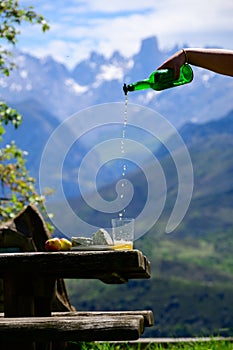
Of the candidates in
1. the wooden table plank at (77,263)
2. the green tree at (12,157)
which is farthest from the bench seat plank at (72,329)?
the green tree at (12,157)

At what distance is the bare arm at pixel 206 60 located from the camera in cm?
334

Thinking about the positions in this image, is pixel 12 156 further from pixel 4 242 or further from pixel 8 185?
pixel 4 242

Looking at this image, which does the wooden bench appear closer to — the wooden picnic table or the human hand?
the wooden picnic table

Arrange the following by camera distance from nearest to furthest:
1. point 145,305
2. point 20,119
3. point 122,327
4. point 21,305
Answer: point 122,327, point 21,305, point 20,119, point 145,305

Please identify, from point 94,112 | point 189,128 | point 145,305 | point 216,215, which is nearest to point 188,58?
point 94,112

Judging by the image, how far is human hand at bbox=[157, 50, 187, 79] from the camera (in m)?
3.42

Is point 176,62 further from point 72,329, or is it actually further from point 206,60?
point 72,329

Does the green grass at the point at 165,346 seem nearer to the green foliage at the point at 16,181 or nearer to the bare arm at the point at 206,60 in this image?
the bare arm at the point at 206,60

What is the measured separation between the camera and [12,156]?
892cm

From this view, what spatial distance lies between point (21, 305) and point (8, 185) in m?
4.84

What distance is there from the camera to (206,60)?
337cm

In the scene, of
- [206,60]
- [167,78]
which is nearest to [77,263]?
[167,78]

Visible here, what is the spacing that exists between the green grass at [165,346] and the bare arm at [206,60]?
2405 millimetres

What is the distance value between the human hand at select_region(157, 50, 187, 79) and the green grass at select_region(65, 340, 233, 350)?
2377 mm
